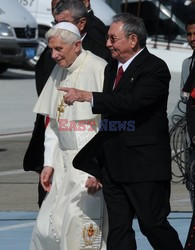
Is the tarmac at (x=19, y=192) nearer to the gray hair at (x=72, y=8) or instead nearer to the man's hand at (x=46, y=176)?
the man's hand at (x=46, y=176)

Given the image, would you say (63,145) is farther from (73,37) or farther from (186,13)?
(186,13)

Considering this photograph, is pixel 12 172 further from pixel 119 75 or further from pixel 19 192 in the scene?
pixel 119 75

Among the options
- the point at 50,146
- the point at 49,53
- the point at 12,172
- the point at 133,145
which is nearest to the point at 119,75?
the point at 133,145

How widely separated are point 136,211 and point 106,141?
42cm

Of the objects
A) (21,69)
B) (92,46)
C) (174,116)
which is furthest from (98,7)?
(92,46)

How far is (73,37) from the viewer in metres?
6.14

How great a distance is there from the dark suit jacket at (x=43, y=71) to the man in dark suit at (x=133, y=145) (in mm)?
762

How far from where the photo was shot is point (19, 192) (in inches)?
368

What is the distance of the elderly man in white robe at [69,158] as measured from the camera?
6145mm

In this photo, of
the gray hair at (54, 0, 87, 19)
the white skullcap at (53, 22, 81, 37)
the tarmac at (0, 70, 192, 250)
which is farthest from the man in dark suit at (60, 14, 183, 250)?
the tarmac at (0, 70, 192, 250)

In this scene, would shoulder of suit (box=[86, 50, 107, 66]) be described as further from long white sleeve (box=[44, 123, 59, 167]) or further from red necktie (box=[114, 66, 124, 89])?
long white sleeve (box=[44, 123, 59, 167])

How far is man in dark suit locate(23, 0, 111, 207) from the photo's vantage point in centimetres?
656

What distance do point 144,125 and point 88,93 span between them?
38 cm

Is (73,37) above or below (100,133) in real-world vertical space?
above
